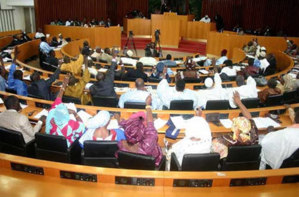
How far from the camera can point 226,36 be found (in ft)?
37.7

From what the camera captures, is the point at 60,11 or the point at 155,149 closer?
the point at 155,149

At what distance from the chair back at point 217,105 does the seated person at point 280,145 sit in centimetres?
139

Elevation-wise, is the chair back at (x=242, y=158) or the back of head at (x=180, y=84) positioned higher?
the back of head at (x=180, y=84)

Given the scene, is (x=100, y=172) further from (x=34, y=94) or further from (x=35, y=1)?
(x=35, y=1)

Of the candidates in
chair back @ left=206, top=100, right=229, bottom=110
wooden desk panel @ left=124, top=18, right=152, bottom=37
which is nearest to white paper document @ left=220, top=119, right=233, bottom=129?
chair back @ left=206, top=100, right=229, bottom=110

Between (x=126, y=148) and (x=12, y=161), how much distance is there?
1045 millimetres

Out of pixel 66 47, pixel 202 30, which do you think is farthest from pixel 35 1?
pixel 202 30

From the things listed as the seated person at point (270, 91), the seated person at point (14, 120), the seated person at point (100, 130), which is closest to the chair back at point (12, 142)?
the seated person at point (14, 120)

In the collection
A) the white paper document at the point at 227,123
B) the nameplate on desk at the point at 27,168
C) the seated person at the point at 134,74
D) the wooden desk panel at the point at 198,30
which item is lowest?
the white paper document at the point at 227,123

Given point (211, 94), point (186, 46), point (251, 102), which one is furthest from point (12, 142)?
point (186, 46)

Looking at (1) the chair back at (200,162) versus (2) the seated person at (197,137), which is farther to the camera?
(2) the seated person at (197,137)

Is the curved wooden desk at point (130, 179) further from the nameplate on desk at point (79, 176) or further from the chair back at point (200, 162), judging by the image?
the chair back at point (200, 162)

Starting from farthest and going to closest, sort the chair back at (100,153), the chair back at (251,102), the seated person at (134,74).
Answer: the seated person at (134,74) < the chair back at (251,102) < the chair back at (100,153)

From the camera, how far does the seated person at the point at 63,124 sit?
3.17 meters
